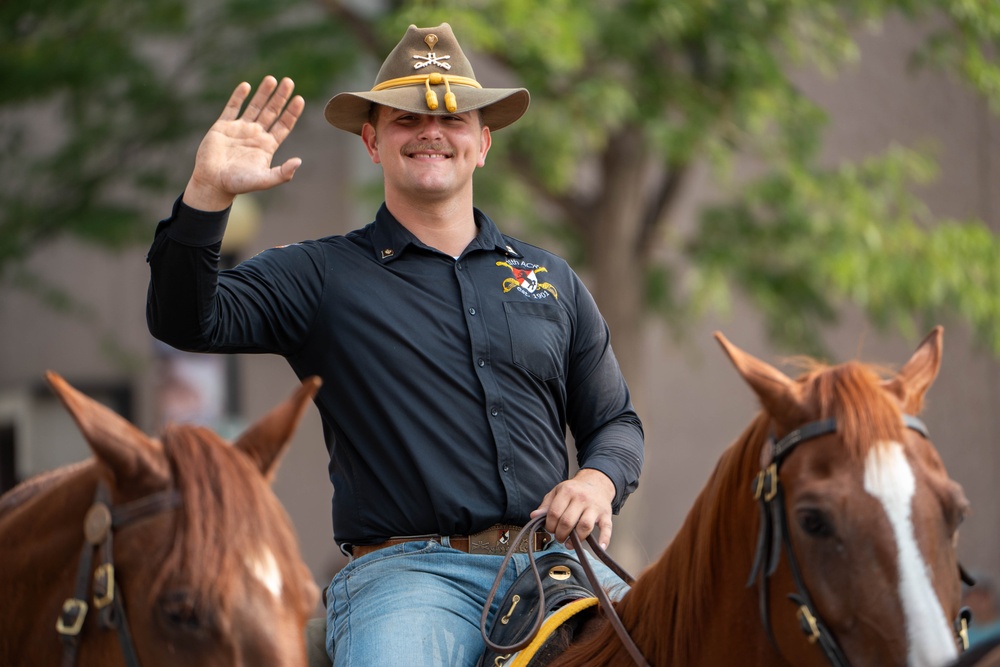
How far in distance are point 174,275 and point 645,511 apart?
1011 centimetres

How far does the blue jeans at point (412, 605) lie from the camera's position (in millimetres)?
3172

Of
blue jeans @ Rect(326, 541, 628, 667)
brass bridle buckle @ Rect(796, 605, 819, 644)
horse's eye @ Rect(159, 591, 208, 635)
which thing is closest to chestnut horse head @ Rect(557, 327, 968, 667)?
brass bridle buckle @ Rect(796, 605, 819, 644)

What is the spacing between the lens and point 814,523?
8.84 ft

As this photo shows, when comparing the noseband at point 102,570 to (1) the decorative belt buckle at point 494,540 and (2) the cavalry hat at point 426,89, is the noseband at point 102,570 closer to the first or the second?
(1) the decorative belt buckle at point 494,540

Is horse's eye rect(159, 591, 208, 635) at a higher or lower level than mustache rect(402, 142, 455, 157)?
lower

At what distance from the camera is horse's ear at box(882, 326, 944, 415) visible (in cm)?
290

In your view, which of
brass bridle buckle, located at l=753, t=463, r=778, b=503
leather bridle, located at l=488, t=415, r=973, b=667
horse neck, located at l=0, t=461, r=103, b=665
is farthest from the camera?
brass bridle buckle, located at l=753, t=463, r=778, b=503

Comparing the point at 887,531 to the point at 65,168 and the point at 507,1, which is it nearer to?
the point at 507,1

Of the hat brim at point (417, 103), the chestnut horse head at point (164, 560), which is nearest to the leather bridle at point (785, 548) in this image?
the chestnut horse head at point (164, 560)

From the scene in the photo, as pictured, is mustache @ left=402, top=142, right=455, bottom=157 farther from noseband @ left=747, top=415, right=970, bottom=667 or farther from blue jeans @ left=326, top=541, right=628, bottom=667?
noseband @ left=747, top=415, right=970, bottom=667

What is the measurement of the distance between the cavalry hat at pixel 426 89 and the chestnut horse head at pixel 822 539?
4.13ft

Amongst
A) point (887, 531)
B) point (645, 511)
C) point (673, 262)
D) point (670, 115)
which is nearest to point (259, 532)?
point (887, 531)

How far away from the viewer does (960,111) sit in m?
11.6

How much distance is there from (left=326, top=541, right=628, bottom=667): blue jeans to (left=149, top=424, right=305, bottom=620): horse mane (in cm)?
78
